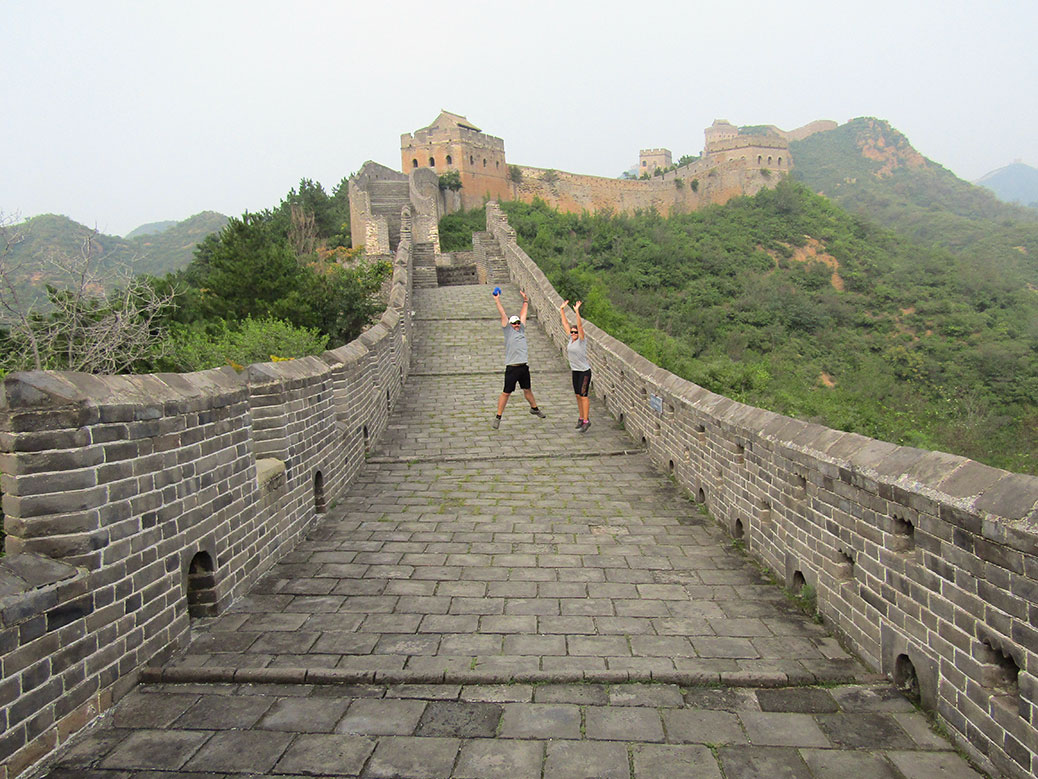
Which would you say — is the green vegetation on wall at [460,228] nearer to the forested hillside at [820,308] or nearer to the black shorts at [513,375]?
the forested hillside at [820,308]

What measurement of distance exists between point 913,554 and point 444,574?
109 inches

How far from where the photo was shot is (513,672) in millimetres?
3131

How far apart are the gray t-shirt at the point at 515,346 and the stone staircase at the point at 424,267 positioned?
38.3ft

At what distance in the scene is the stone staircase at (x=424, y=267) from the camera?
20188mm

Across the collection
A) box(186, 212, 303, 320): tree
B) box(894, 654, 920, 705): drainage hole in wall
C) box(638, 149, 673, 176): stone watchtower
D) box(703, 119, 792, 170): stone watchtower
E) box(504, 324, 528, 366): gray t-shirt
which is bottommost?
box(894, 654, 920, 705): drainage hole in wall

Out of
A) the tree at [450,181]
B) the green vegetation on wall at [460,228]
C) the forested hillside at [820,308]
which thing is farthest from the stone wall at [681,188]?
the green vegetation on wall at [460,228]

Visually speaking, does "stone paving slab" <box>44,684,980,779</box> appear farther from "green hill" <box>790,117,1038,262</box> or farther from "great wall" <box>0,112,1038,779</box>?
"green hill" <box>790,117,1038,262</box>

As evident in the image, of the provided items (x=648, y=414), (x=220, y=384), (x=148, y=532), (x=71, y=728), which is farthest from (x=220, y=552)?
(x=648, y=414)

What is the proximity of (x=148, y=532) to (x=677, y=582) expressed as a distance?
3169mm

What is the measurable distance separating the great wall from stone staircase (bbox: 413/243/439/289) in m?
14.7

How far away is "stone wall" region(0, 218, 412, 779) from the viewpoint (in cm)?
248

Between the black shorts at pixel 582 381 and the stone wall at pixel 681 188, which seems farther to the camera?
the stone wall at pixel 681 188

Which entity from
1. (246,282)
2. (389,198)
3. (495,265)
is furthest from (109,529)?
(389,198)

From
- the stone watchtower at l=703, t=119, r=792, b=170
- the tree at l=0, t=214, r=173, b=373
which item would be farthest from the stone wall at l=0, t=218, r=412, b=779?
the stone watchtower at l=703, t=119, r=792, b=170
